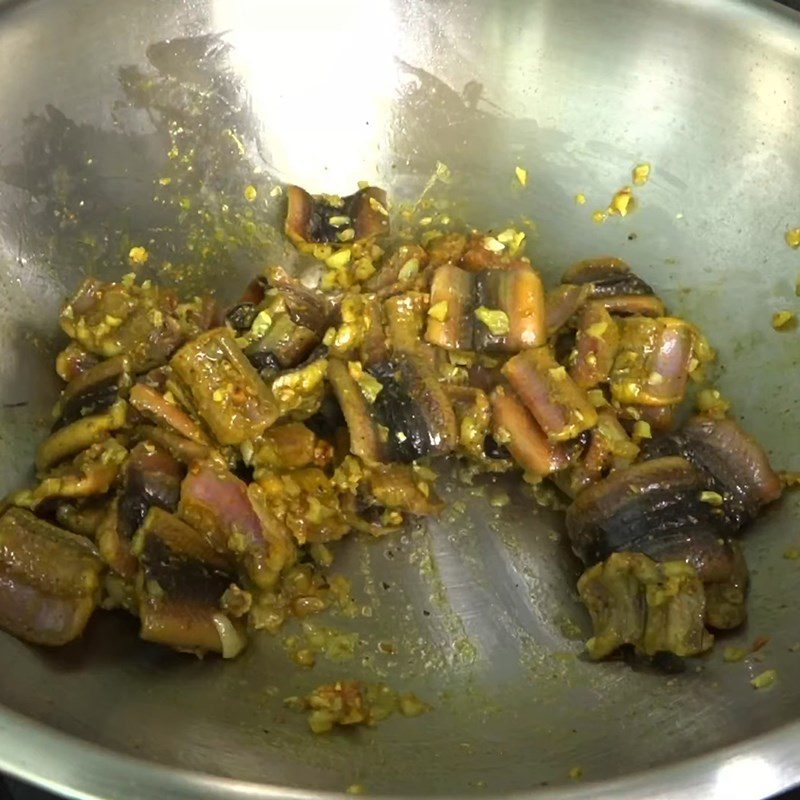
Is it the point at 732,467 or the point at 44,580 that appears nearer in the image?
the point at 44,580

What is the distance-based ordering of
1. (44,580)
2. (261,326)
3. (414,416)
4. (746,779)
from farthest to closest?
(261,326)
(414,416)
(44,580)
(746,779)

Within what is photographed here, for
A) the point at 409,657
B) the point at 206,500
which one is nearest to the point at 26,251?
the point at 206,500

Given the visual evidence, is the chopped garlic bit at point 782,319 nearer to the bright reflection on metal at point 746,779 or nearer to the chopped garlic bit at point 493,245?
the chopped garlic bit at point 493,245

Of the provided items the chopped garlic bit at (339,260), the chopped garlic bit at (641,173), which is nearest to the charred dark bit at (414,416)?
the chopped garlic bit at (339,260)

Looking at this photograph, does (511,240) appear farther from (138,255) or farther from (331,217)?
(138,255)

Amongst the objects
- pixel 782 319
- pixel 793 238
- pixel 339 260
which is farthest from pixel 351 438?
pixel 793 238

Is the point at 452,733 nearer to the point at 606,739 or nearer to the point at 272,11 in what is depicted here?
the point at 606,739
